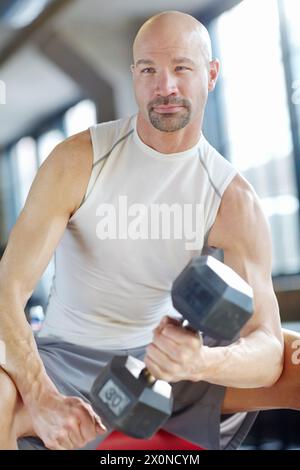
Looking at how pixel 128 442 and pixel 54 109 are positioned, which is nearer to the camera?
pixel 128 442

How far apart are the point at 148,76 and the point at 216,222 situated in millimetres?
229

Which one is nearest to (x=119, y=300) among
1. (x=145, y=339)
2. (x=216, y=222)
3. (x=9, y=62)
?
(x=145, y=339)

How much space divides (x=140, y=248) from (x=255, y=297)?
18 centimetres

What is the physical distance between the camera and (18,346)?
3.16 feet

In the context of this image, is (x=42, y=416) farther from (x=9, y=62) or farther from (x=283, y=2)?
(x=283, y=2)

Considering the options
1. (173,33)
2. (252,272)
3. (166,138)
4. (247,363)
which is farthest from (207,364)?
(173,33)

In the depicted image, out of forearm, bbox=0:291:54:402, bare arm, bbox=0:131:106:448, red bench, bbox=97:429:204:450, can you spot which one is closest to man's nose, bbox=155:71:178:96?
bare arm, bbox=0:131:106:448

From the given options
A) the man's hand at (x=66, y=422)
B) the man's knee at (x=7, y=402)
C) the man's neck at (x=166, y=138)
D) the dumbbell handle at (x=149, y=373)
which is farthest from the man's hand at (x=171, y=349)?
the man's neck at (x=166, y=138)

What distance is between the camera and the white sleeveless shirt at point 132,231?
105cm

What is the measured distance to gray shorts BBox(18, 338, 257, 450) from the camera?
1079 mm

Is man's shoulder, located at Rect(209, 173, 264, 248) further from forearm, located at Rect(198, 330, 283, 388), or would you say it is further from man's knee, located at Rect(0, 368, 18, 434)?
man's knee, located at Rect(0, 368, 18, 434)

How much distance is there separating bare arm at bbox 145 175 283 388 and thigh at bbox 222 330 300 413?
21 millimetres

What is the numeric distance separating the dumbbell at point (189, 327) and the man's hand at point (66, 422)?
100 millimetres

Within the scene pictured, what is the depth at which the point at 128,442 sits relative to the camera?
1021 millimetres
